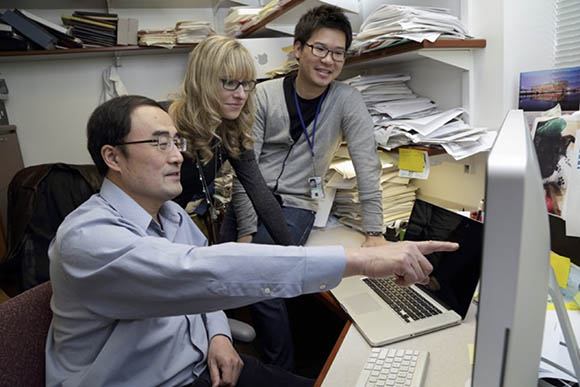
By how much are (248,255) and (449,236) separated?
649mm

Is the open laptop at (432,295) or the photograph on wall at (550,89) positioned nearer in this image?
the open laptop at (432,295)

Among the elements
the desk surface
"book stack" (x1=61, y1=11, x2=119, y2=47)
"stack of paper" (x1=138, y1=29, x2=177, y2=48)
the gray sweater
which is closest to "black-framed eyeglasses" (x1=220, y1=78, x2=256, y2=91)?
the gray sweater

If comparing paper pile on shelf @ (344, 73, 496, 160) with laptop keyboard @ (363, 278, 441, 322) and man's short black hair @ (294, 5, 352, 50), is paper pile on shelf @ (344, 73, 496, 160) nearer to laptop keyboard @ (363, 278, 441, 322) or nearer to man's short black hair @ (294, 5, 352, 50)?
man's short black hair @ (294, 5, 352, 50)

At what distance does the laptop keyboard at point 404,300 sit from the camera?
103 cm

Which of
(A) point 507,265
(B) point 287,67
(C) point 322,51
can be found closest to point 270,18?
(B) point 287,67

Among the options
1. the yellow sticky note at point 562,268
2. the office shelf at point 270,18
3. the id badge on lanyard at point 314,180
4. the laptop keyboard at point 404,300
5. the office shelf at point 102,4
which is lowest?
the laptop keyboard at point 404,300

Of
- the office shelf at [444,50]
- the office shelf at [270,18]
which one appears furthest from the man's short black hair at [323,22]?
the office shelf at [270,18]

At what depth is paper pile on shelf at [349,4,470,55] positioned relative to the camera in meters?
1.33

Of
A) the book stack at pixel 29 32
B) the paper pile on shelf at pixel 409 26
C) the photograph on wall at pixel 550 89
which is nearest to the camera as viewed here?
the photograph on wall at pixel 550 89

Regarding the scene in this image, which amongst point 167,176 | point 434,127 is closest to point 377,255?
point 167,176

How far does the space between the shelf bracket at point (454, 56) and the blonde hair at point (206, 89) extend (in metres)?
0.67

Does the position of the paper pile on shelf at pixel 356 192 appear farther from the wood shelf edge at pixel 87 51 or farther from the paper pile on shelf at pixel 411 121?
the wood shelf edge at pixel 87 51

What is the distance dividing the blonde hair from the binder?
1620mm

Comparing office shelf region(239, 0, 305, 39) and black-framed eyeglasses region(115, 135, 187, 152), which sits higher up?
office shelf region(239, 0, 305, 39)
